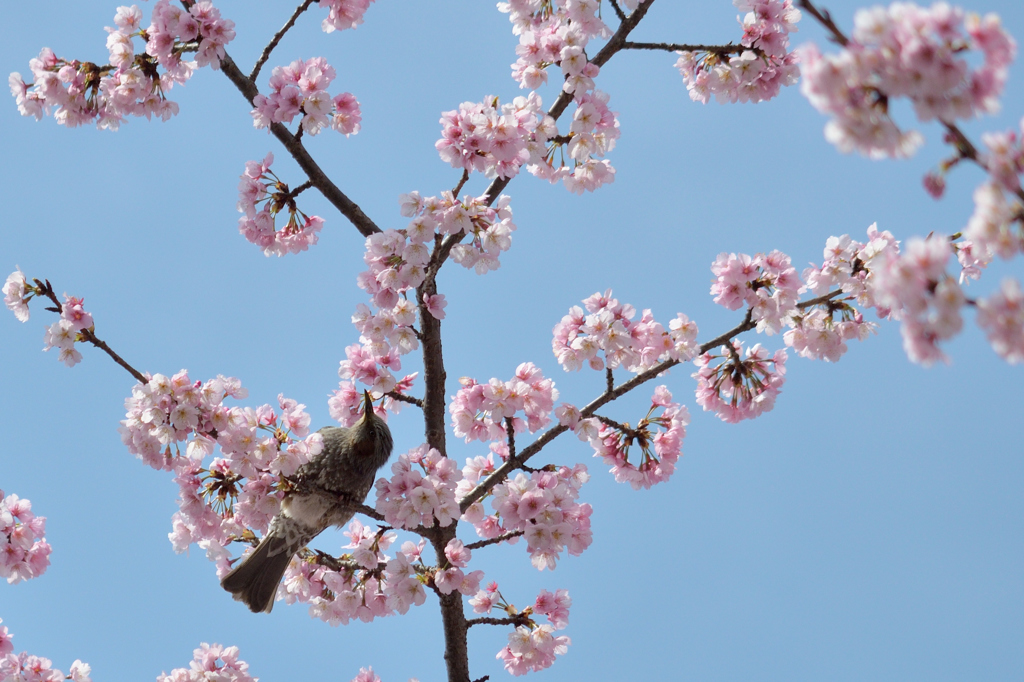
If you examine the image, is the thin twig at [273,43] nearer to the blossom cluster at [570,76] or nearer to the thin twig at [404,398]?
the blossom cluster at [570,76]

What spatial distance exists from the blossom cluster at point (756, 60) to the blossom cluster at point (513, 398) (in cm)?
208

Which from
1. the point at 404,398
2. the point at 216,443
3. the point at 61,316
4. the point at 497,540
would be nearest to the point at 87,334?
the point at 61,316

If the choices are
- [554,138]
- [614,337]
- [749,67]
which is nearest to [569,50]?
[554,138]

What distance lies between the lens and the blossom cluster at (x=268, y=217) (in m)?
4.34

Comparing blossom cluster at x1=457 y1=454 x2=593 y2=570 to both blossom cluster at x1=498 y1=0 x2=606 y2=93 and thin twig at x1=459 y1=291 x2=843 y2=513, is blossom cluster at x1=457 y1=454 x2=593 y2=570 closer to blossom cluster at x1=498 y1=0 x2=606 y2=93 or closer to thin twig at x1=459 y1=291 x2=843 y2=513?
thin twig at x1=459 y1=291 x2=843 y2=513

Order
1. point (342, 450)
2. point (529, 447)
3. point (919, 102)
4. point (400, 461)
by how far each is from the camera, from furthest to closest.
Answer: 1. point (342, 450)
2. point (529, 447)
3. point (400, 461)
4. point (919, 102)

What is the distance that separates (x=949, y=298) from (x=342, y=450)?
386 centimetres

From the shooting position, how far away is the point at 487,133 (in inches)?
147

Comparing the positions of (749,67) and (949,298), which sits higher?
(749,67)

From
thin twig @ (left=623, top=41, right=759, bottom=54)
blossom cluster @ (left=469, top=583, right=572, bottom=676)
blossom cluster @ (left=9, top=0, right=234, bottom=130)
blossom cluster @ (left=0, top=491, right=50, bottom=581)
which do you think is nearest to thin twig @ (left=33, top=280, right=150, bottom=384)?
blossom cluster @ (left=9, top=0, right=234, bottom=130)

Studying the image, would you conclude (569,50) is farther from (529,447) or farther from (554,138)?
(529,447)

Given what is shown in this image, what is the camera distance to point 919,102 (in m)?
1.91

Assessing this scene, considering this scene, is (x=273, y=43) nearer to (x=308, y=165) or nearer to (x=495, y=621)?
(x=308, y=165)

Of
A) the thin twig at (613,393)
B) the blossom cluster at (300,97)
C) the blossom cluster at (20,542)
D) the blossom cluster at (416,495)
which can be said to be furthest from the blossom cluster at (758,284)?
the blossom cluster at (20,542)
